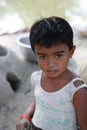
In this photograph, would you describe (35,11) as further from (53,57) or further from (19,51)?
(53,57)

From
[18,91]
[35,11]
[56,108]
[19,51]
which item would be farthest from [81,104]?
[35,11]

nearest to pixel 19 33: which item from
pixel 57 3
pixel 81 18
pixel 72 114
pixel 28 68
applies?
pixel 28 68

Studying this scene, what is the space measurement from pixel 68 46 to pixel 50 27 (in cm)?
12

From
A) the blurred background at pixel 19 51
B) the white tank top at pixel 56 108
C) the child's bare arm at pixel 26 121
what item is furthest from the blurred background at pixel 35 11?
the white tank top at pixel 56 108

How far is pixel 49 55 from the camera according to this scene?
1.36 meters

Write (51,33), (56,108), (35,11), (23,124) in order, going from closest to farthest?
1. (51,33)
2. (56,108)
3. (23,124)
4. (35,11)

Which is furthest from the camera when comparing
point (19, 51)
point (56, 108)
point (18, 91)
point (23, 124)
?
point (19, 51)

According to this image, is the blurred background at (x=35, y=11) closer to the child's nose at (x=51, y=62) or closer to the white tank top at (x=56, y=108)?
the white tank top at (x=56, y=108)

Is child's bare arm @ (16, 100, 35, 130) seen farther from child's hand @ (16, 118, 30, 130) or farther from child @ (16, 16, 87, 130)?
child @ (16, 16, 87, 130)

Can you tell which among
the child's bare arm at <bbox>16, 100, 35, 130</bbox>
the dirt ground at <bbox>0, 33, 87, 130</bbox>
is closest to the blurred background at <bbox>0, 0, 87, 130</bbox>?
the dirt ground at <bbox>0, 33, 87, 130</bbox>

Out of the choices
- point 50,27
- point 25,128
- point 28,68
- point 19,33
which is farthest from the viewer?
point 19,33

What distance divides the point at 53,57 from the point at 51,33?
10cm

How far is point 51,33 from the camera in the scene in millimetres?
1331

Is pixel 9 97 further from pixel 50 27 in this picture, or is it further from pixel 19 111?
pixel 50 27
